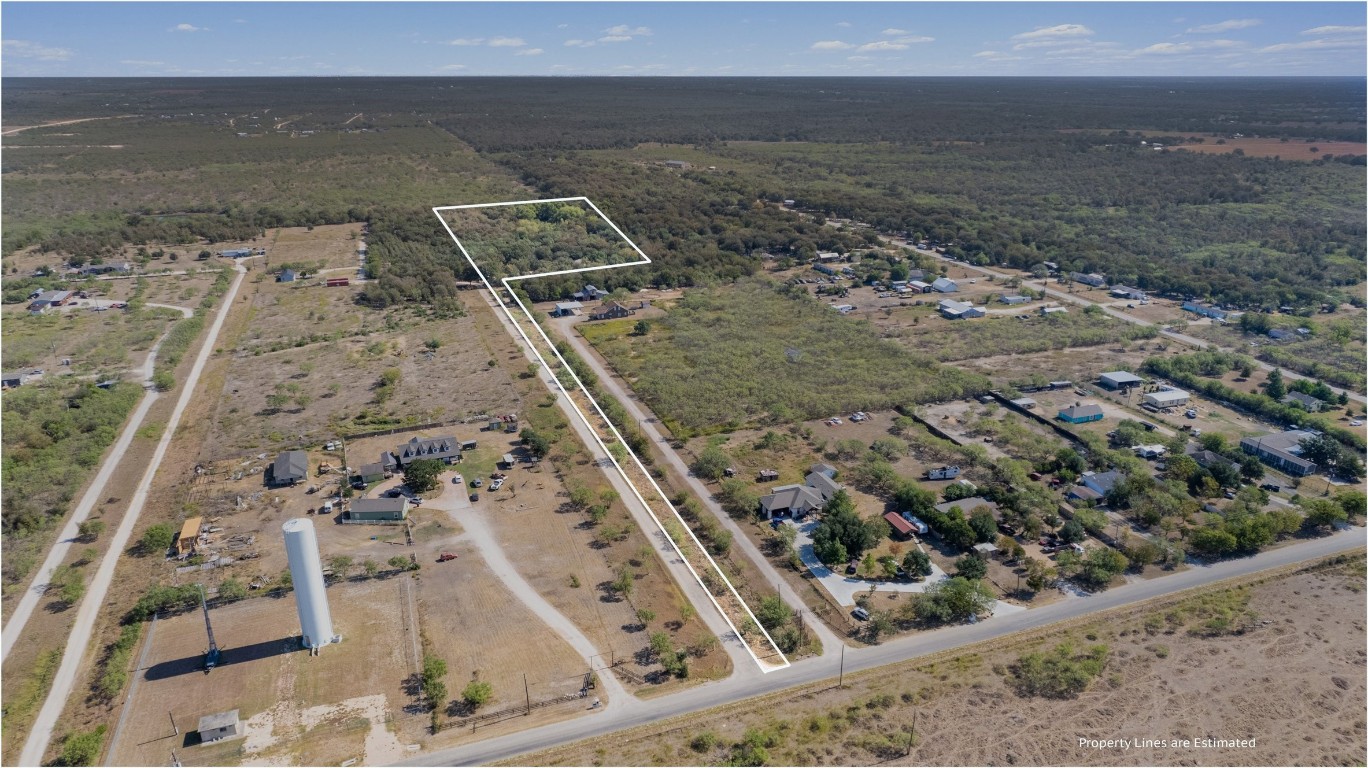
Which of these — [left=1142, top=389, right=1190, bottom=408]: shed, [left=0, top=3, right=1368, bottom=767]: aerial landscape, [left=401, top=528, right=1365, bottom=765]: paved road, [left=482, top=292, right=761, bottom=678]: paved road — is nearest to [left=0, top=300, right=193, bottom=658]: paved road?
[left=0, top=3, right=1368, bottom=767]: aerial landscape

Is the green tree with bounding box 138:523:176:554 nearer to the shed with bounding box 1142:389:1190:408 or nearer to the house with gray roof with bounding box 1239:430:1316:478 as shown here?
the house with gray roof with bounding box 1239:430:1316:478

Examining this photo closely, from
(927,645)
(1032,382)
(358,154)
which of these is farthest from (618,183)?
(358,154)

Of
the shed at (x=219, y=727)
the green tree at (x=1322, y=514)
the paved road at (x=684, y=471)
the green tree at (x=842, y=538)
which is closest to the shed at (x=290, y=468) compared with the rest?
the shed at (x=219, y=727)

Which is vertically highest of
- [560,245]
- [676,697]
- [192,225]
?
[560,245]

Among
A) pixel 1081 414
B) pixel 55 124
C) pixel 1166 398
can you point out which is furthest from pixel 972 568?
pixel 55 124

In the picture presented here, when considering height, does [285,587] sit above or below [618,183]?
below

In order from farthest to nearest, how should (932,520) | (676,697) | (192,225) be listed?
(192,225) → (932,520) → (676,697)

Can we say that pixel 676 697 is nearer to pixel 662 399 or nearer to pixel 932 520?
pixel 932 520
